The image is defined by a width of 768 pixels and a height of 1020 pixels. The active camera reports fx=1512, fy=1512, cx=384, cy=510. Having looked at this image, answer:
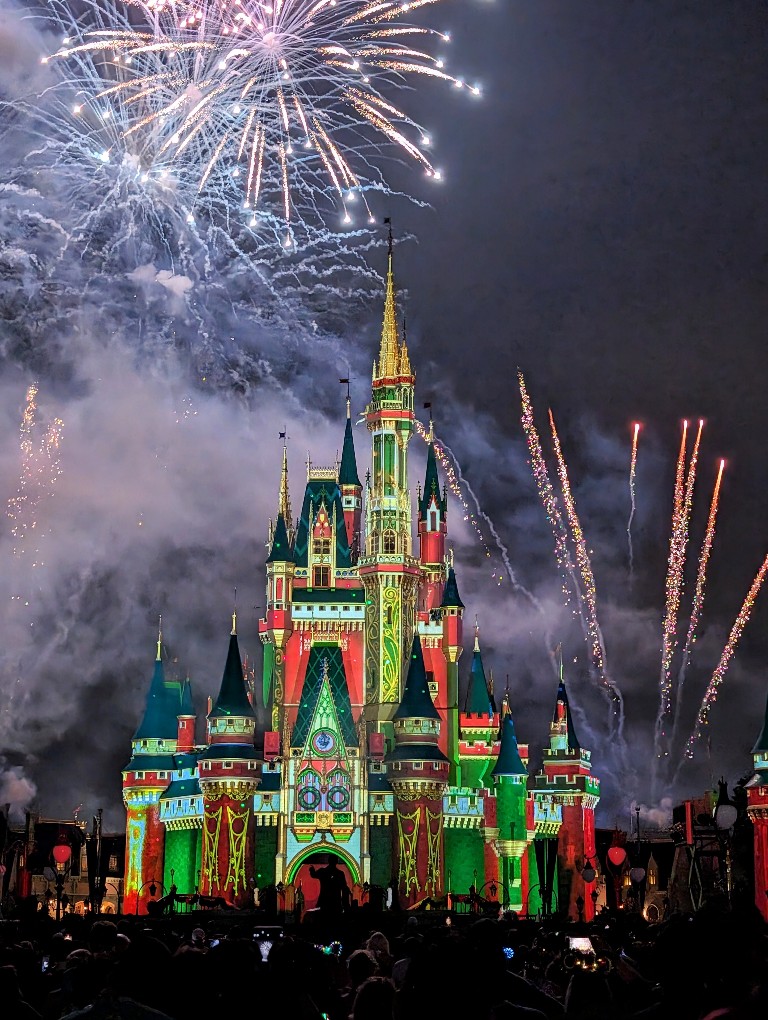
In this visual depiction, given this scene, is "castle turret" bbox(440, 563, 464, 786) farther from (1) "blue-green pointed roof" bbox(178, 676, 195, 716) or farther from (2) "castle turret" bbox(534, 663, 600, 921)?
(1) "blue-green pointed roof" bbox(178, 676, 195, 716)

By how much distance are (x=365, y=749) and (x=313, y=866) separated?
569 centimetres

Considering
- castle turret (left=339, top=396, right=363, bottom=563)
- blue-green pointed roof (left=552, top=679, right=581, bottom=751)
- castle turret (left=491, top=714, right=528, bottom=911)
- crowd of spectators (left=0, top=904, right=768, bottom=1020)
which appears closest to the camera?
crowd of spectators (left=0, top=904, right=768, bottom=1020)

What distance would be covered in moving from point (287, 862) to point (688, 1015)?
2271 inches

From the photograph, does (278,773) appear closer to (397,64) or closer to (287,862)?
(287,862)

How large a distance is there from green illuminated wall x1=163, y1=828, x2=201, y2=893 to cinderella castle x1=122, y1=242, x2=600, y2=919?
9 cm

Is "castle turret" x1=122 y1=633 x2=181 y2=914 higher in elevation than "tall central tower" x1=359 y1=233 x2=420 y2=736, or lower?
lower

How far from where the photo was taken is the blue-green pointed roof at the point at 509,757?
228 ft

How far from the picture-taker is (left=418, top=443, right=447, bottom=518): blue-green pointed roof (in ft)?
254

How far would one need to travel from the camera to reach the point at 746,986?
8156 mm

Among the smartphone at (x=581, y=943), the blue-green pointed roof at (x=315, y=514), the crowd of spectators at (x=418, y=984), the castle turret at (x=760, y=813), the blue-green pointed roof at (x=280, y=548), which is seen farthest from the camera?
the blue-green pointed roof at (x=315, y=514)

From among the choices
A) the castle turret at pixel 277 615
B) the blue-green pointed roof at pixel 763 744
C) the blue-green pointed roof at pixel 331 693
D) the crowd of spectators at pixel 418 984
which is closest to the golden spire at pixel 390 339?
the castle turret at pixel 277 615

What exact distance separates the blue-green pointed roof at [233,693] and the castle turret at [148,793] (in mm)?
5206

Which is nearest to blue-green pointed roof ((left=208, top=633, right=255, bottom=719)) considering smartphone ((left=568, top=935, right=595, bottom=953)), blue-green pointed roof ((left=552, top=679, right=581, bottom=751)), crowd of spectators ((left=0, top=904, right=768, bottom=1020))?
blue-green pointed roof ((left=552, top=679, right=581, bottom=751))

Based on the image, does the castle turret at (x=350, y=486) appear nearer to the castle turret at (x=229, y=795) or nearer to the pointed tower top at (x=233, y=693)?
the pointed tower top at (x=233, y=693)
